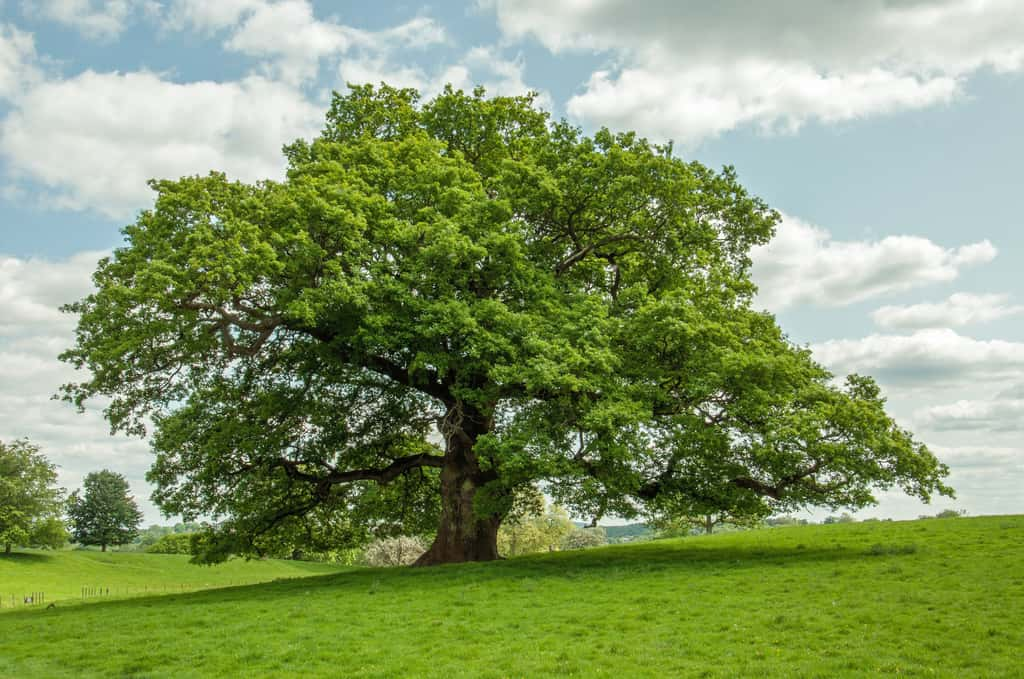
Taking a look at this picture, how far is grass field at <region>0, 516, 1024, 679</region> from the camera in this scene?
41.3 ft

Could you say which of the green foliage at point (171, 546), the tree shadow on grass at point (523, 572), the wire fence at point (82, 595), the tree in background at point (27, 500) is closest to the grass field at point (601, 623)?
the tree shadow on grass at point (523, 572)

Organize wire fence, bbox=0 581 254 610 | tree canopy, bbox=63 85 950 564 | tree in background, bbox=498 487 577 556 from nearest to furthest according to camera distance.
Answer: tree canopy, bbox=63 85 950 564
wire fence, bbox=0 581 254 610
tree in background, bbox=498 487 577 556

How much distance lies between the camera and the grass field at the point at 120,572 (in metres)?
52.9

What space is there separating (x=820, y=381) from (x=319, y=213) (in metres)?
17.5

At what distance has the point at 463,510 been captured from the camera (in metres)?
27.5

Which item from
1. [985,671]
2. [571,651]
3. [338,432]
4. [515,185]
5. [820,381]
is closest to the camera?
[985,671]

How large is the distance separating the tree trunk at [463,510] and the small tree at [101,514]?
248 ft

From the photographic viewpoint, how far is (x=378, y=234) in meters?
23.4

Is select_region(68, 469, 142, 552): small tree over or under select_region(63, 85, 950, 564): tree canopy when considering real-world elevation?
under

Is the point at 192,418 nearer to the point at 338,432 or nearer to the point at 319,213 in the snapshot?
the point at 338,432

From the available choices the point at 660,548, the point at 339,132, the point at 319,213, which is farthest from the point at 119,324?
the point at 660,548

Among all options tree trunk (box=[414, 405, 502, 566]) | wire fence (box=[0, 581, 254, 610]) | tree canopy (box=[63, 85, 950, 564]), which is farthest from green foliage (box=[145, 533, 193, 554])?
tree trunk (box=[414, 405, 502, 566])

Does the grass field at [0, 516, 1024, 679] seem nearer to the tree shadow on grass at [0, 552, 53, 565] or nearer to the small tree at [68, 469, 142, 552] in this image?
the tree shadow on grass at [0, 552, 53, 565]

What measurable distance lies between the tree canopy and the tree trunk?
0.31 ft
